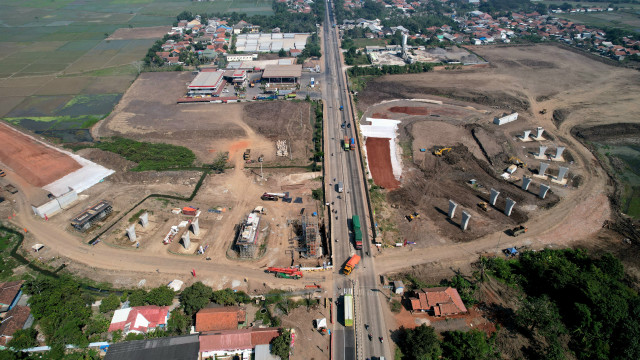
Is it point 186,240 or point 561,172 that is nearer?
point 186,240

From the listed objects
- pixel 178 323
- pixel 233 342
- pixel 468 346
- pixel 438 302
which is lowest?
pixel 438 302

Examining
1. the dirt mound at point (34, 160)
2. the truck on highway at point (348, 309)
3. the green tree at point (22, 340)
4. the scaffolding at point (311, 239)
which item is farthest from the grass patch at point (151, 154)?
the truck on highway at point (348, 309)

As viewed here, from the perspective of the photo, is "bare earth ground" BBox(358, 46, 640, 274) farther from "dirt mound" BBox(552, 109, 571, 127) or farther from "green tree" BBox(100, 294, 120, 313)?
"green tree" BBox(100, 294, 120, 313)

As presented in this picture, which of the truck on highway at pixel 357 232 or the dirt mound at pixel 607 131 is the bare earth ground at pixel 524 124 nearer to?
the dirt mound at pixel 607 131

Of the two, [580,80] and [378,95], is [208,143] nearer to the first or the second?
[378,95]


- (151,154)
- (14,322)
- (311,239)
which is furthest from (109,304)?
(151,154)

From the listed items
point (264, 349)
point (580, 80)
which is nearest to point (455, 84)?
point (580, 80)

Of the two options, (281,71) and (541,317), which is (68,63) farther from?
(541,317)

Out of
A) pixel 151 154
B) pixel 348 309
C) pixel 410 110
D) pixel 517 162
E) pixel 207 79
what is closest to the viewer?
pixel 348 309

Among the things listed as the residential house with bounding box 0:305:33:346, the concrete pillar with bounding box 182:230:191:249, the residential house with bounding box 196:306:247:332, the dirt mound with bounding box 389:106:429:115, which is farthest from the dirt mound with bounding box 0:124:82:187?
the dirt mound with bounding box 389:106:429:115
